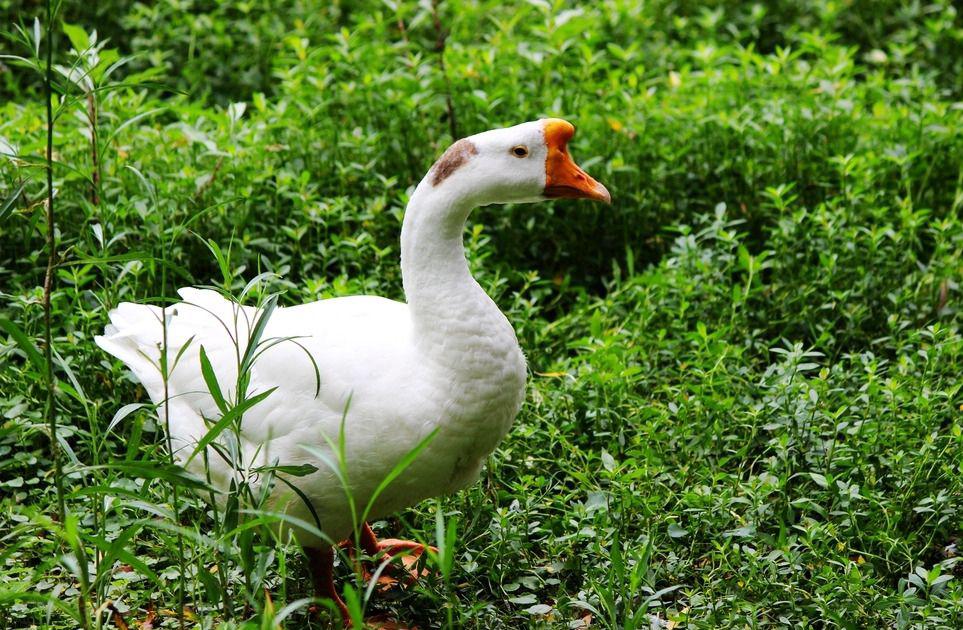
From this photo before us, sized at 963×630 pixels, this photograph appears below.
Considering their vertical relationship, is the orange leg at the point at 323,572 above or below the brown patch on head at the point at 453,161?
below

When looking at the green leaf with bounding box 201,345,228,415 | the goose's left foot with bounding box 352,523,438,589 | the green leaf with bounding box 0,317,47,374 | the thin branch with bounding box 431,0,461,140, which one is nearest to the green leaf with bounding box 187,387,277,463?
the green leaf with bounding box 201,345,228,415

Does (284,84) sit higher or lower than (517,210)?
higher

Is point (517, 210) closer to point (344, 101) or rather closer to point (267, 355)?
point (344, 101)

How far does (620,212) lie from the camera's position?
4.89 m

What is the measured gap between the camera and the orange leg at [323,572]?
317 centimetres

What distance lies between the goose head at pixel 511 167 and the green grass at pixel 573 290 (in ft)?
2.05

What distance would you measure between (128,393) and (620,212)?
225cm

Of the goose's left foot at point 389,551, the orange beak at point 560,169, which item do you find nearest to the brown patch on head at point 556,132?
the orange beak at point 560,169

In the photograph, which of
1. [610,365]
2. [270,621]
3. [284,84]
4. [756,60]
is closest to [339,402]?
[270,621]

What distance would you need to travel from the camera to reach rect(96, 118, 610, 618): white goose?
286 cm

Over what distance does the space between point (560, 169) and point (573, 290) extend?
5.53ft

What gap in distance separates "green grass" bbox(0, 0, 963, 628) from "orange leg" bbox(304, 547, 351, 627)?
117 mm

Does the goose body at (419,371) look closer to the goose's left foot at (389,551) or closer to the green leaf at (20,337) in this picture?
the goose's left foot at (389,551)

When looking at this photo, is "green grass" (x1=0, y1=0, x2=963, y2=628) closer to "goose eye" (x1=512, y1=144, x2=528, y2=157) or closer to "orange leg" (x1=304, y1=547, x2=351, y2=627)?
"orange leg" (x1=304, y1=547, x2=351, y2=627)
